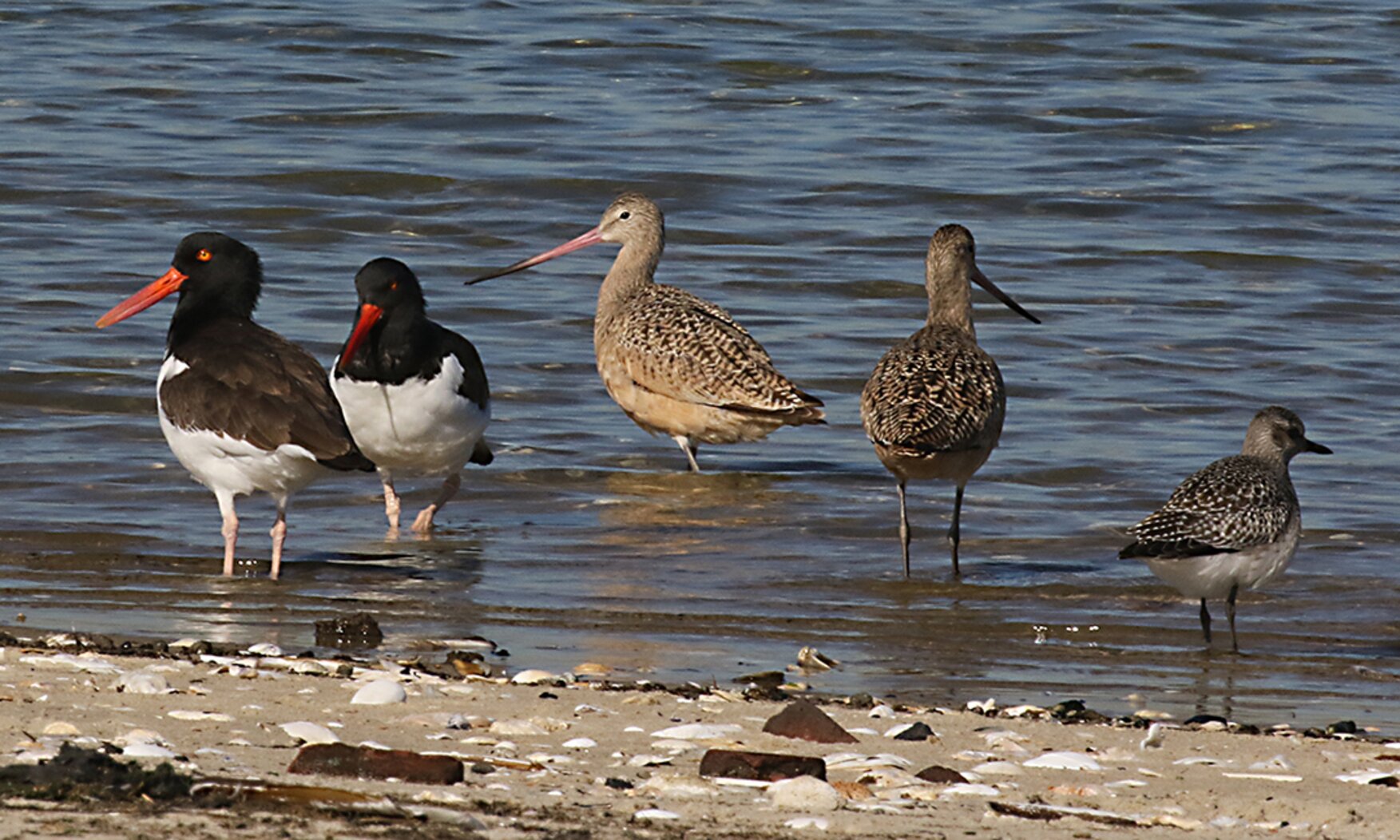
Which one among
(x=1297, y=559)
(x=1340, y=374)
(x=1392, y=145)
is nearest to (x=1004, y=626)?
(x=1297, y=559)

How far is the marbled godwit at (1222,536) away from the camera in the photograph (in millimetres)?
7719

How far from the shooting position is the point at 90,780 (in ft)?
15.0

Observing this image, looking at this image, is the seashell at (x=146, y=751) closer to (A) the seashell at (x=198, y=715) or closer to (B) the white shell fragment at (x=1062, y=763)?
(A) the seashell at (x=198, y=715)

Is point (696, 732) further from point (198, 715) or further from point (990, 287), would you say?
point (990, 287)

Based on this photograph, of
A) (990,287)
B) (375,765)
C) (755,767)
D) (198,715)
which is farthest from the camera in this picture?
(990,287)

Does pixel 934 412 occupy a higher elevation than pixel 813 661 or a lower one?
higher

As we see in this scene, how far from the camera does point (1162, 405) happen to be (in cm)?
1236

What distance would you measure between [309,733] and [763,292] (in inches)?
394

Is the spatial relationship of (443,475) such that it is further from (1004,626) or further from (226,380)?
(1004,626)

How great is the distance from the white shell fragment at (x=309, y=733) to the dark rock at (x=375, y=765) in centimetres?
32

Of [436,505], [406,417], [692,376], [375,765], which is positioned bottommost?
[436,505]

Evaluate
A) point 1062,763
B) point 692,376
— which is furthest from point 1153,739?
point 692,376

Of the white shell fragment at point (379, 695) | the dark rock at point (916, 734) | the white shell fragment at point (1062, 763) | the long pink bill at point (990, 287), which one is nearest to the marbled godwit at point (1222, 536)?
the dark rock at point (916, 734)

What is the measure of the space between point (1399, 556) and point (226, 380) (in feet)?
15.7
